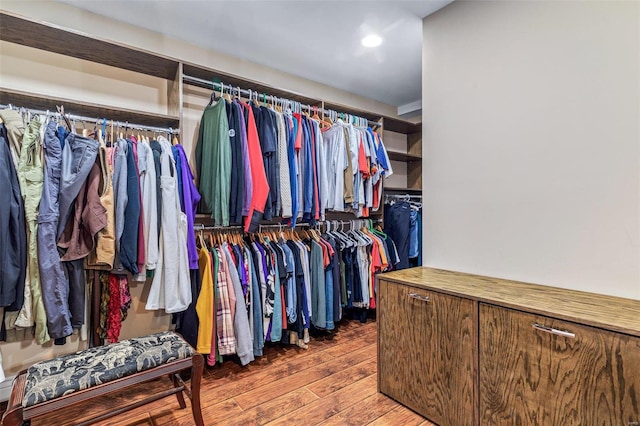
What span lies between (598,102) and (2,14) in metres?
2.92

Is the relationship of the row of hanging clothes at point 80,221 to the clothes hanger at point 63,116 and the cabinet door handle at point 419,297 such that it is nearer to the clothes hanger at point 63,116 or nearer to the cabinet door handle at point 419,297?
the clothes hanger at point 63,116

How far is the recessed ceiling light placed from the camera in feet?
7.72

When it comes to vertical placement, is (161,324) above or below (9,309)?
below

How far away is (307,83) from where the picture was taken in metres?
3.13

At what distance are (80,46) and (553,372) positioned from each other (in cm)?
290

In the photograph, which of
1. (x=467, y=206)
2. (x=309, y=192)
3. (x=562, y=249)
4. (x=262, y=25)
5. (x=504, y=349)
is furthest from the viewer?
(x=309, y=192)

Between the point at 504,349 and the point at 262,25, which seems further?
the point at 262,25

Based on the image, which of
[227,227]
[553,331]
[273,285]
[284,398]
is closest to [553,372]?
[553,331]

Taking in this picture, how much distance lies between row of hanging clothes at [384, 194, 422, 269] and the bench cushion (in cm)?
234

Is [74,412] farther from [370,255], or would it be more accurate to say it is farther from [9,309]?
[370,255]

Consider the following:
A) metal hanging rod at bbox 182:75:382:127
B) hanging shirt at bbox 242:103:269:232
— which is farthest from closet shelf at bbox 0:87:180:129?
hanging shirt at bbox 242:103:269:232

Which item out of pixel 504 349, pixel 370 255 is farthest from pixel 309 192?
pixel 504 349

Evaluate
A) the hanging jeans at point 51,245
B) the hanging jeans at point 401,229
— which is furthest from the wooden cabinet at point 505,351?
the hanging jeans at point 51,245

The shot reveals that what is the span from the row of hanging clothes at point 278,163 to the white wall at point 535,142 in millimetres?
770
